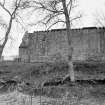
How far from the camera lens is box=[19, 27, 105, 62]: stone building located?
22017 millimetres

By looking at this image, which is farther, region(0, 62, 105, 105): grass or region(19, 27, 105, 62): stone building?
region(19, 27, 105, 62): stone building

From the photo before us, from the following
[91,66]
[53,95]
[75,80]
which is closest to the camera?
[53,95]

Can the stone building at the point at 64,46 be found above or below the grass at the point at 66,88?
above

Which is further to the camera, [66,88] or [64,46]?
[64,46]

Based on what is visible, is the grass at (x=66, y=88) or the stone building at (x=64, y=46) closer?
the grass at (x=66, y=88)

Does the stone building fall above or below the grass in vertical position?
above

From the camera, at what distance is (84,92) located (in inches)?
440

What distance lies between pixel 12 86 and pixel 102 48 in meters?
13.3

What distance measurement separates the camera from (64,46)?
23688 mm

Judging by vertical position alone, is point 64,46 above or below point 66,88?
above

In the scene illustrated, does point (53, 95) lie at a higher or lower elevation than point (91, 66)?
lower

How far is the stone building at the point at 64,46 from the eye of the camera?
22.0 m

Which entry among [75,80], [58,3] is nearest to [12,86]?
[75,80]

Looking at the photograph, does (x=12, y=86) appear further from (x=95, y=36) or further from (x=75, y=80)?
(x=95, y=36)
